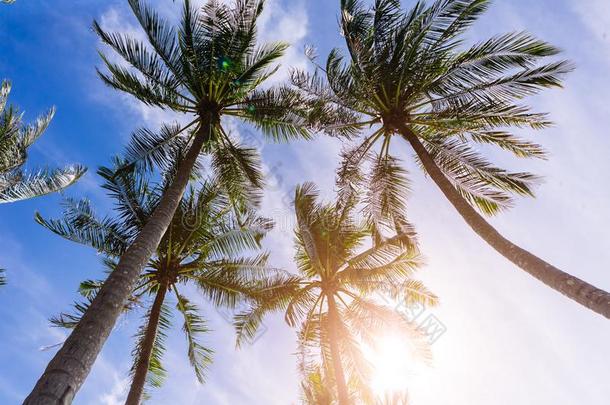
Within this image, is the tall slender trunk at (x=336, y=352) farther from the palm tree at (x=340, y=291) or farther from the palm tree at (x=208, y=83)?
the palm tree at (x=208, y=83)

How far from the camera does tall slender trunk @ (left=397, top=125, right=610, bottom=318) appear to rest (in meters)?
4.91

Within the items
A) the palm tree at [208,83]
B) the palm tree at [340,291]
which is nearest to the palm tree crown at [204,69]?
the palm tree at [208,83]

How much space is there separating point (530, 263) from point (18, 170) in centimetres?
1230

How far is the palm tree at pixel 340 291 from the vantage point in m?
12.8

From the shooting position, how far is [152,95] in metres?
9.98

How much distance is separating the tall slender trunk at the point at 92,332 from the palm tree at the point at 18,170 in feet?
20.8

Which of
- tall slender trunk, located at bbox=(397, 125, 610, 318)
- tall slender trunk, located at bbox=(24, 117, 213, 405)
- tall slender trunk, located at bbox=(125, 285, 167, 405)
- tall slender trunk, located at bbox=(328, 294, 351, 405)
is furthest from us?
tall slender trunk, located at bbox=(328, 294, 351, 405)

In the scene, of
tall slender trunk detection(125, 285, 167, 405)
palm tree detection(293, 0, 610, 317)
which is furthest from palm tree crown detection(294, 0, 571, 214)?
tall slender trunk detection(125, 285, 167, 405)

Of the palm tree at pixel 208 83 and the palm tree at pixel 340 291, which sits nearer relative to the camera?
the palm tree at pixel 208 83

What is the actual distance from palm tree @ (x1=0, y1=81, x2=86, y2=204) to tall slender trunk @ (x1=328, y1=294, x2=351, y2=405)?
27.4 feet

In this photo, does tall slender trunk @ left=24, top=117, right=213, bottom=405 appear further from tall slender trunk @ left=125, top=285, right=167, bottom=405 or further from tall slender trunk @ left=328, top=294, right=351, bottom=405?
tall slender trunk @ left=328, top=294, right=351, bottom=405

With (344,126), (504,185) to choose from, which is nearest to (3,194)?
(344,126)

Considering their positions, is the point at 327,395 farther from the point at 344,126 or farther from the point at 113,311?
the point at 113,311

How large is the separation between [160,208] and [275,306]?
6.97 m
